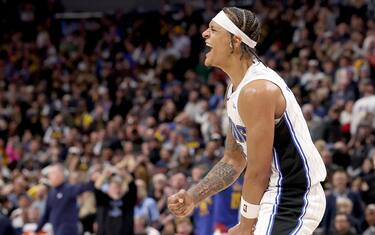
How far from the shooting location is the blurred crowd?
1152 centimetres

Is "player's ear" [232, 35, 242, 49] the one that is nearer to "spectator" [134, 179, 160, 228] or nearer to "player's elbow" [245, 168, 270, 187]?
"player's elbow" [245, 168, 270, 187]

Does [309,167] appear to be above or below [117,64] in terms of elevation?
above

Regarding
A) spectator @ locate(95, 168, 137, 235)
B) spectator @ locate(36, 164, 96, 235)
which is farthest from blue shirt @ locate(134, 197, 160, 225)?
spectator @ locate(36, 164, 96, 235)

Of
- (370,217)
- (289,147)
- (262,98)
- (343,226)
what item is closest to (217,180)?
(289,147)

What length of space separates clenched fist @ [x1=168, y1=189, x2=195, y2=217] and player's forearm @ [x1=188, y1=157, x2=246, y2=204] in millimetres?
194

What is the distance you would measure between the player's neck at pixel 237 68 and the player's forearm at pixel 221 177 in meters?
0.53

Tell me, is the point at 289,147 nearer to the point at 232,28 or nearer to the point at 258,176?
the point at 258,176

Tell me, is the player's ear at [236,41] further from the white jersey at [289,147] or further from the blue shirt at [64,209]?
the blue shirt at [64,209]

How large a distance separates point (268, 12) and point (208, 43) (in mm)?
14514

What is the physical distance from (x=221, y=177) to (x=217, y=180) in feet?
0.09

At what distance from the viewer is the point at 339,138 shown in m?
13.3

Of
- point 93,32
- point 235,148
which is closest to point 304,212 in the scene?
point 235,148

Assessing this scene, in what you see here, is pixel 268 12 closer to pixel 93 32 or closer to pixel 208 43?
pixel 93 32

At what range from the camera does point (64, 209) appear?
11.5m
